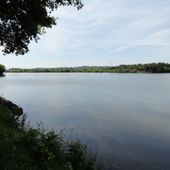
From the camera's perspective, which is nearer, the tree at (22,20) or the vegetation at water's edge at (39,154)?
the vegetation at water's edge at (39,154)

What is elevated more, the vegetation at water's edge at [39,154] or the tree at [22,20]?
the tree at [22,20]

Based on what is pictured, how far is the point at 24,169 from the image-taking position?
7324mm

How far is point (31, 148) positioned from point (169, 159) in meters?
6.50

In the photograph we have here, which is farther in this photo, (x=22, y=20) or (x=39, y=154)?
(x=22, y=20)

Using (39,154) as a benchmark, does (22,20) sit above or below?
above

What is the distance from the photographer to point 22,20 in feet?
60.1

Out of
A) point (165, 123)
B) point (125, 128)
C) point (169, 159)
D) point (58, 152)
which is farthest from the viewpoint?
point (165, 123)

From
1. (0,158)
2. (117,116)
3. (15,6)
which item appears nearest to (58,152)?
(0,158)

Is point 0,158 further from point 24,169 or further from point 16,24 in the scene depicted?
point 16,24

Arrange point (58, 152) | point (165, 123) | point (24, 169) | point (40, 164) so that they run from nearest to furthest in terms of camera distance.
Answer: point (24, 169), point (40, 164), point (58, 152), point (165, 123)

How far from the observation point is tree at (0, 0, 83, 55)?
56.2 ft

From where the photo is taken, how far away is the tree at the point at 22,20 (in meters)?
17.1

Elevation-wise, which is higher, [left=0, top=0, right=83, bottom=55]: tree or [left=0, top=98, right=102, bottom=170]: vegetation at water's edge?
[left=0, top=0, right=83, bottom=55]: tree

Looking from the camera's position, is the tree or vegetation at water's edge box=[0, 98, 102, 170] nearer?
vegetation at water's edge box=[0, 98, 102, 170]
